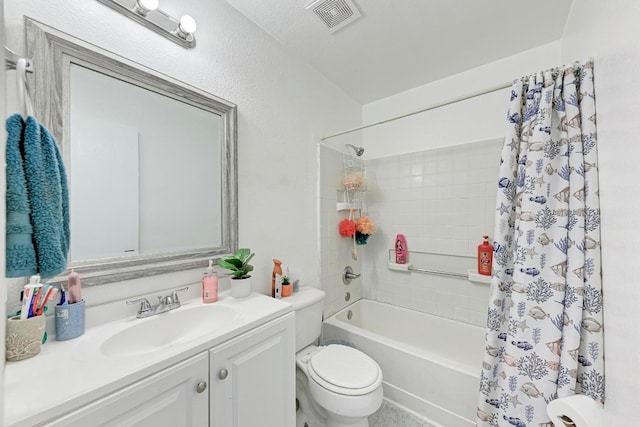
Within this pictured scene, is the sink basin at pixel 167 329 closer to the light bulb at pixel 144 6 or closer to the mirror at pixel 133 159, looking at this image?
the mirror at pixel 133 159

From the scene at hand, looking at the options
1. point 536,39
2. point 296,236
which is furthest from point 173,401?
point 536,39

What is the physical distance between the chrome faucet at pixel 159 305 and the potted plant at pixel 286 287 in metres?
0.58

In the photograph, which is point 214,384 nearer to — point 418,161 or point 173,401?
point 173,401

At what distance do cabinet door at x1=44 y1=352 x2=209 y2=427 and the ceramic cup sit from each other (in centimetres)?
31

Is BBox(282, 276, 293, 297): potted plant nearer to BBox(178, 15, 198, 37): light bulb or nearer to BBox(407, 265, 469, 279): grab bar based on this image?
BBox(407, 265, 469, 279): grab bar

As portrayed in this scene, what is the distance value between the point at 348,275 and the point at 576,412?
1.63m

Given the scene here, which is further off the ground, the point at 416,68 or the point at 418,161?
the point at 416,68

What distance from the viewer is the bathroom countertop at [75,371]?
1.73 feet

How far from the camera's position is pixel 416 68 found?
1959mm

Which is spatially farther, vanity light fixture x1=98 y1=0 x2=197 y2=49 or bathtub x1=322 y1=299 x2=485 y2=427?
bathtub x1=322 y1=299 x2=485 y2=427

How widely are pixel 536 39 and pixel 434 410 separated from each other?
8.09ft

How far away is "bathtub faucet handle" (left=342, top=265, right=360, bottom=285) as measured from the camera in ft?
7.24

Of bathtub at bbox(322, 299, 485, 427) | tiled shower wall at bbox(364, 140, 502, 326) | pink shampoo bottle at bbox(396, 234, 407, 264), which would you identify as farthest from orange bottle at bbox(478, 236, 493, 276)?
pink shampoo bottle at bbox(396, 234, 407, 264)

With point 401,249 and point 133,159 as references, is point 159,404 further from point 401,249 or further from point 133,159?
point 401,249
